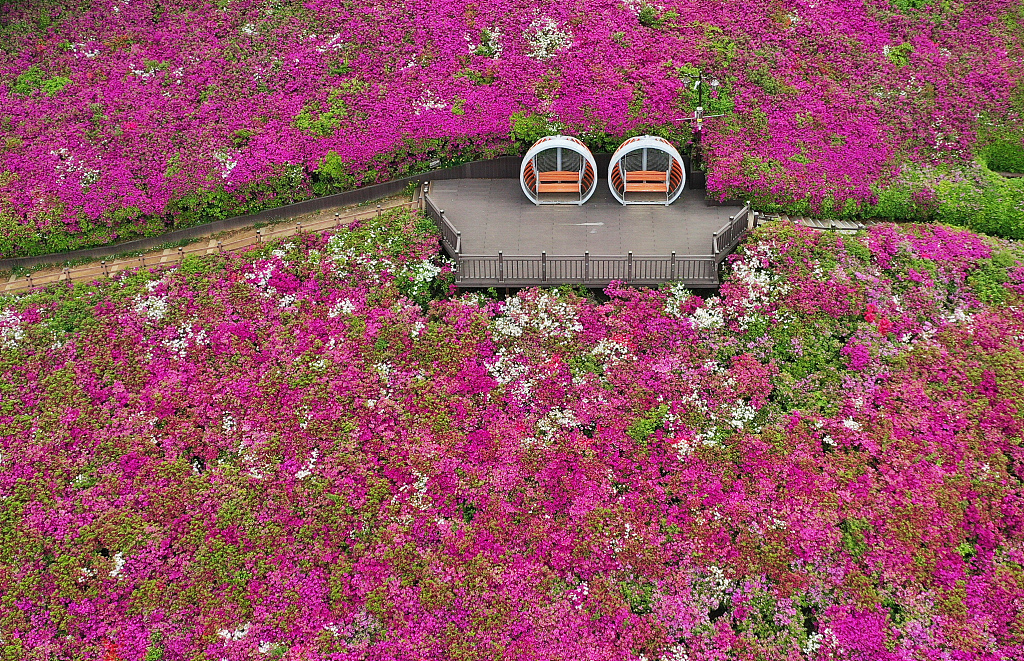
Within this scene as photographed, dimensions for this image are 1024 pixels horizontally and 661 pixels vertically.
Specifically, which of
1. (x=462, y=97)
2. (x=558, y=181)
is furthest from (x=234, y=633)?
(x=462, y=97)

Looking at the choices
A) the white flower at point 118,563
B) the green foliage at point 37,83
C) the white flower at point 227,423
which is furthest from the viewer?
the green foliage at point 37,83

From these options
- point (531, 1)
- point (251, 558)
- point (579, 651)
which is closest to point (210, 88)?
point (531, 1)

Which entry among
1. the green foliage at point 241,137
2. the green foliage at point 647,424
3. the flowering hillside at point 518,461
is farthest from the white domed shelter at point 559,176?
the green foliage at point 241,137

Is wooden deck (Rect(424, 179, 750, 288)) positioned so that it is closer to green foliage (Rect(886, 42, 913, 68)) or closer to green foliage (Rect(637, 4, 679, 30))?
green foliage (Rect(637, 4, 679, 30))

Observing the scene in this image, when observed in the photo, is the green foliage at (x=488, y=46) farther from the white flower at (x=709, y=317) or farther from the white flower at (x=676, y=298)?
the white flower at (x=709, y=317)

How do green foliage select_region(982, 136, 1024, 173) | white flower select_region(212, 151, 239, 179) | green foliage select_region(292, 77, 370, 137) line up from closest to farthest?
1. white flower select_region(212, 151, 239, 179)
2. green foliage select_region(292, 77, 370, 137)
3. green foliage select_region(982, 136, 1024, 173)

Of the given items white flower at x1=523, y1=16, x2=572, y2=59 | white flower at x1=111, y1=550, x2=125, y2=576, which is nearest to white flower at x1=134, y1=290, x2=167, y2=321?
white flower at x1=111, y1=550, x2=125, y2=576
